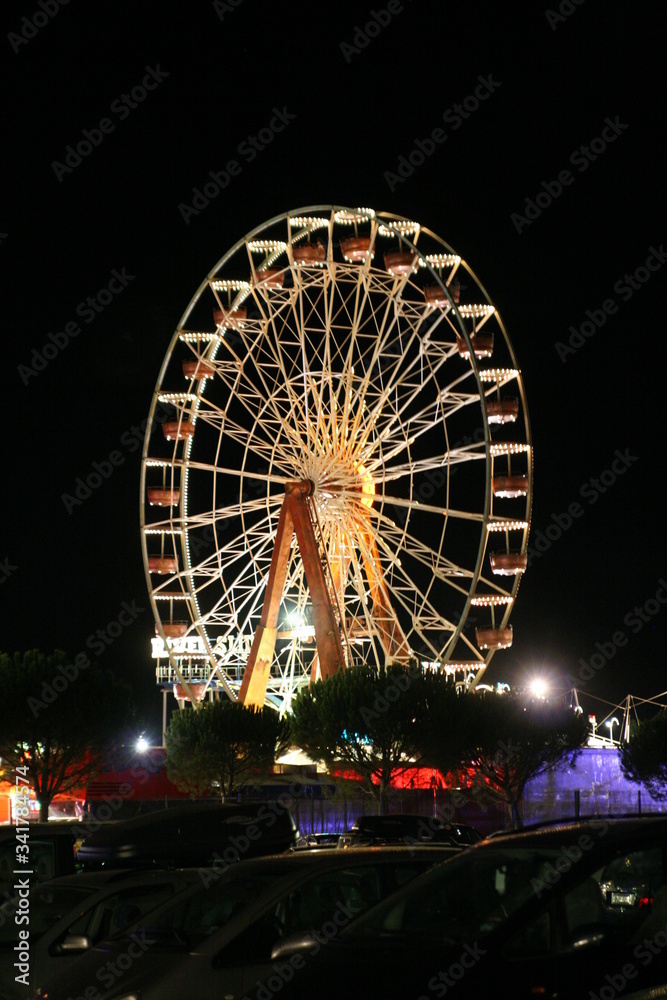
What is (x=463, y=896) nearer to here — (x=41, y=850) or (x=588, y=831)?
(x=588, y=831)

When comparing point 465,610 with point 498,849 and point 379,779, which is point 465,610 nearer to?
point 379,779

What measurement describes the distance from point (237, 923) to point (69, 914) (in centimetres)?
260

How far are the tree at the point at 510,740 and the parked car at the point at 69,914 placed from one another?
95.3 feet

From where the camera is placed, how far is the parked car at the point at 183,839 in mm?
11953

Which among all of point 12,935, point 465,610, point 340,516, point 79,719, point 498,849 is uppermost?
point 340,516

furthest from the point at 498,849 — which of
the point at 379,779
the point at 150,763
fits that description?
the point at 150,763

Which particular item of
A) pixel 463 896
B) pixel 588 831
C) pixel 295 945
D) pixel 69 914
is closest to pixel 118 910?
pixel 69 914

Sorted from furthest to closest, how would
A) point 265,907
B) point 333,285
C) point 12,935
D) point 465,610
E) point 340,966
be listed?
point 333,285 < point 465,610 < point 12,935 < point 265,907 < point 340,966

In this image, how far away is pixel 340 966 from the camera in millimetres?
5957

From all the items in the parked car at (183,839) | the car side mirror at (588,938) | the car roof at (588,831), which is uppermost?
the car roof at (588,831)

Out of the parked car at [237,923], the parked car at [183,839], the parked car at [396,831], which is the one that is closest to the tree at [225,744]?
the parked car at [396,831]

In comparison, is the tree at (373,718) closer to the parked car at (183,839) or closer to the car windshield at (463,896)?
the parked car at (183,839)

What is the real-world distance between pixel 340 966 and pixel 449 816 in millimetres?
30501

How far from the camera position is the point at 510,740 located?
39.3 metres
